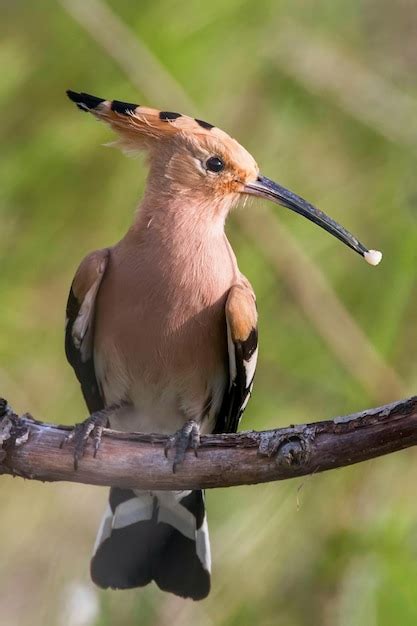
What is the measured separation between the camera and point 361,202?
7.14 ft

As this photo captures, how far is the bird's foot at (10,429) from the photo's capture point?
5.75ft

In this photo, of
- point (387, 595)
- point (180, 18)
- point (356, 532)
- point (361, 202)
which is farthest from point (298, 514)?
point (180, 18)

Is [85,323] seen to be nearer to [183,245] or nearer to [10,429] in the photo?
[183,245]

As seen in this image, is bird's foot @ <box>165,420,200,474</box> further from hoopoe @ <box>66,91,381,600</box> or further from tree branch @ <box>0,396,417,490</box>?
hoopoe @ <box>66,91,381,600</box>

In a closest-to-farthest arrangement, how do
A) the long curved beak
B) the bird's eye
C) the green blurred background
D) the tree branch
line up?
the tree branch, the green blurred background, the long curved beak, the bird's eye

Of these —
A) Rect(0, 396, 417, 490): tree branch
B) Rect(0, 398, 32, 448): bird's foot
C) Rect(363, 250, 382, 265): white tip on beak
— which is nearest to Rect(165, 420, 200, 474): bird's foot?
Rect(0, 396, 417, 490): tree branch

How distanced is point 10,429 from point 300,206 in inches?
28.8

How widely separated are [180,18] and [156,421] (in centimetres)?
82

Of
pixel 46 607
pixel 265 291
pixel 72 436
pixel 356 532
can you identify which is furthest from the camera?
pixel 265 291

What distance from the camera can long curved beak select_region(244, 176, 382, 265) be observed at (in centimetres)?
209

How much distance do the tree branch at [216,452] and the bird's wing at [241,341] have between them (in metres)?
0.35

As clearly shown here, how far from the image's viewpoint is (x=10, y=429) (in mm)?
1762

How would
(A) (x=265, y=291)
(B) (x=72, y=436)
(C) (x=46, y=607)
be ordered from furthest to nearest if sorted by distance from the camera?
(A) (x=265, y=291)
(C) (x=46, y=607)
(B) (x=72, y=436)

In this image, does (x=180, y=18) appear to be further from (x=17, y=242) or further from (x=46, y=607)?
(x=46, y=607)
